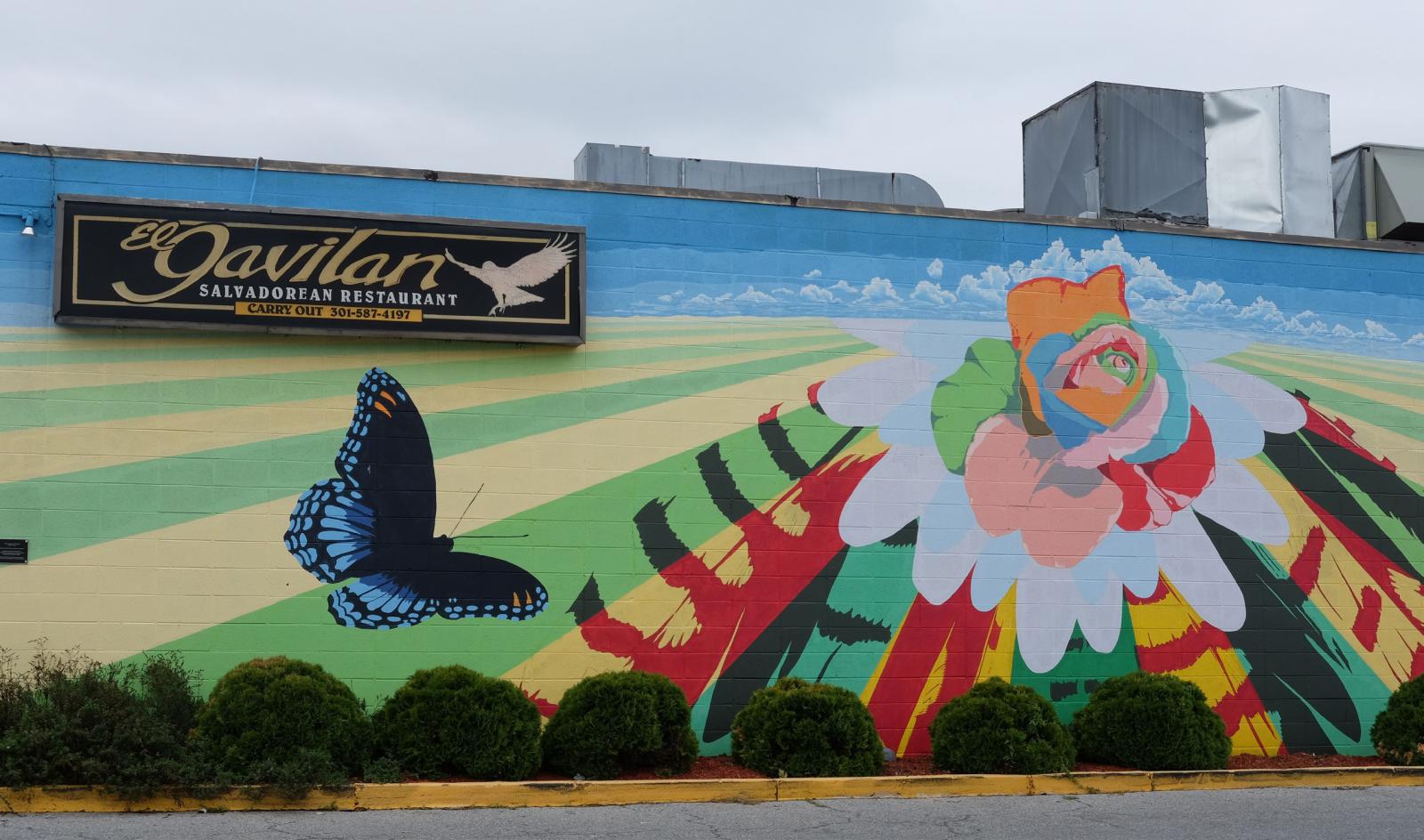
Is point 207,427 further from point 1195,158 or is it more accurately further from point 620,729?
point 1195,158

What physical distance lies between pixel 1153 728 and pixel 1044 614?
1.53 meters

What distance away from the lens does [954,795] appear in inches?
440

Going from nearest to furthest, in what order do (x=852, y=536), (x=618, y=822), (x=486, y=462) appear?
(x=618, y=822) < (x=486, y=462) < (x=852, y=536)

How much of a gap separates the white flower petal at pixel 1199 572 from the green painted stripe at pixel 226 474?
473 cm

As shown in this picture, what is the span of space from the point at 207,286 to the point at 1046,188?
9396mm

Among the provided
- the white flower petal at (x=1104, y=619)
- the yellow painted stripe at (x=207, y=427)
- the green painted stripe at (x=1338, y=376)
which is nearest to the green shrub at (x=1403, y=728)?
the white flower petal at (x=1104, y=619)

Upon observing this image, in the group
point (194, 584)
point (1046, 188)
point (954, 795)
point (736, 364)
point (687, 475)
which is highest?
point (1046, 188)

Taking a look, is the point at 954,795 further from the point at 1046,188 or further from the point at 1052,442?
the point at 1046,188

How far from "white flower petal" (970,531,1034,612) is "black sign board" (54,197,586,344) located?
4334 mm

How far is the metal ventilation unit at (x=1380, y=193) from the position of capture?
1636cm

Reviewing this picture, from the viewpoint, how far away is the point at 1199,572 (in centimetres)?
1369

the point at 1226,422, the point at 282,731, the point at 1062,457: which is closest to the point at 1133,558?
the point at 1062,457

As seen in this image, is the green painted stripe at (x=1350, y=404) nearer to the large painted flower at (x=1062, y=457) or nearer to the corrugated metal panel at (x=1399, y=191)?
the large painted flower at (x=1062, y=457)

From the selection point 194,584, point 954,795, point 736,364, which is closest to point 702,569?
point 736,364
